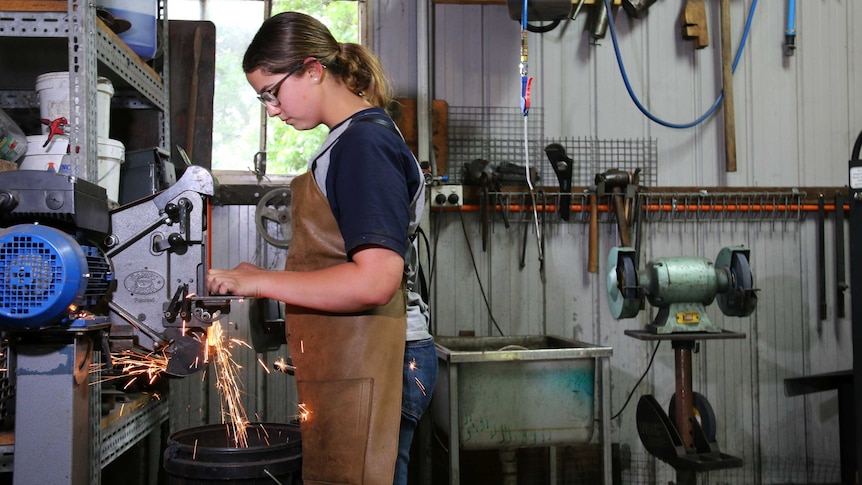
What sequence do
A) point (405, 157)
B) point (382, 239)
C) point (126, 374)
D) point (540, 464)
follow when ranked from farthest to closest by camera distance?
point (540, 464) < point (126, 374) < point (405, 157) < point (382, 239)

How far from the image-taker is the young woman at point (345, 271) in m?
1.28

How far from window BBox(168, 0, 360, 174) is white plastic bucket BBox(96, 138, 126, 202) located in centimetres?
101

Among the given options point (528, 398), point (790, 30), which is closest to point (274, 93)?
point (528, 398)

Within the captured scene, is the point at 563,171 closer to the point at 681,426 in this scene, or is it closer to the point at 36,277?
the point at 681,426

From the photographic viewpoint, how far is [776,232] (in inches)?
142

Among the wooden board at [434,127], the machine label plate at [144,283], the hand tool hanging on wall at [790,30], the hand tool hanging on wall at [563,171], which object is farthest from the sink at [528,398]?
the hand tool hanging on wall at [790,30]

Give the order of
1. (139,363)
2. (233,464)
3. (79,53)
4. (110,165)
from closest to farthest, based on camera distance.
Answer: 1. (233,464)
2. (139,363)
3. (79,53)
4. (110,165)

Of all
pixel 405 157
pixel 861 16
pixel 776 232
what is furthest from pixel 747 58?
pixel 405 157

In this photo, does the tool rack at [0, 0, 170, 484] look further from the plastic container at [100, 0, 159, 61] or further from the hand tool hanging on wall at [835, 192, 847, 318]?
the hand tool hanging on wall at [835, 192, 847, 318]

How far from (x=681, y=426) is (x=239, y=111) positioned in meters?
2.42

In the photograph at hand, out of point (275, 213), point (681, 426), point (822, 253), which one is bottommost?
point (681, 426)

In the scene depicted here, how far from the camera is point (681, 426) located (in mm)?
2779

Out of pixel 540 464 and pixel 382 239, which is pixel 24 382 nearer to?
pixel 382 239

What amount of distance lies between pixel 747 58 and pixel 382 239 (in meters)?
3.05
